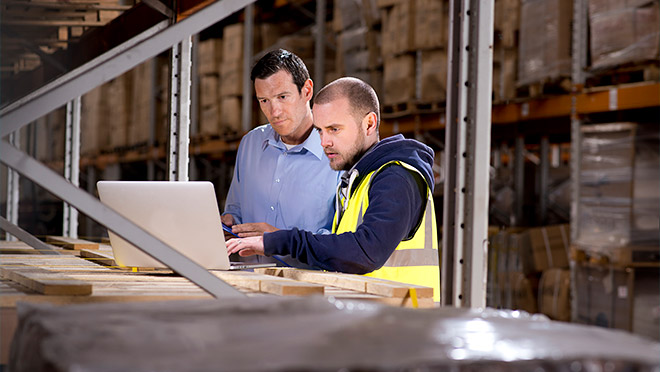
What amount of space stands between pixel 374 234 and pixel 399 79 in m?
4.73

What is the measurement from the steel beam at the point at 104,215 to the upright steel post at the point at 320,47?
674 cm

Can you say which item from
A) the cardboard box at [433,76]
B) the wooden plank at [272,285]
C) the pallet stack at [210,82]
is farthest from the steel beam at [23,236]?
the pallet stack at [210,82]

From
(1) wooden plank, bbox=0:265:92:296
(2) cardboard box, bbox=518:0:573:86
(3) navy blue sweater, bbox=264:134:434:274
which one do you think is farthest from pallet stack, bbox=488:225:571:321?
(1) wooden plank, bbox=0:265:92:296

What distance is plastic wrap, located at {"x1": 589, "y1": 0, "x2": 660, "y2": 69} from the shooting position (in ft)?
17.5

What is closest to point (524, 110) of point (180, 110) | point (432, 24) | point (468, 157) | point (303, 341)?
point (432, 24)

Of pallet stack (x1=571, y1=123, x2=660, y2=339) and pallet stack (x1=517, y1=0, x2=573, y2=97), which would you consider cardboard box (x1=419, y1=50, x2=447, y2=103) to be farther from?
pallet stack (x1=571, y1=123, x2=660, y2=339)

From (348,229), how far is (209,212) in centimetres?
78

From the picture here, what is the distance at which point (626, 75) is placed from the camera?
18.8ft

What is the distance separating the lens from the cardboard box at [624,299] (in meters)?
5.38

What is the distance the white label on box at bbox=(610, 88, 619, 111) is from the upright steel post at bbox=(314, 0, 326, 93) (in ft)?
11.5

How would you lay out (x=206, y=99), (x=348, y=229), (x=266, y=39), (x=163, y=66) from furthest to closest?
1. (x=163, y=66)
2. (x=206, y=99)
3. (x=266, y=39)
4. (x=348, y=229)

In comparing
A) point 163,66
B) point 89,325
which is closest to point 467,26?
point 89,325

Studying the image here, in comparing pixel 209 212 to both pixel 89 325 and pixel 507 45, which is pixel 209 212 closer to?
pixel 89 325

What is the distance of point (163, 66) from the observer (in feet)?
38.2
